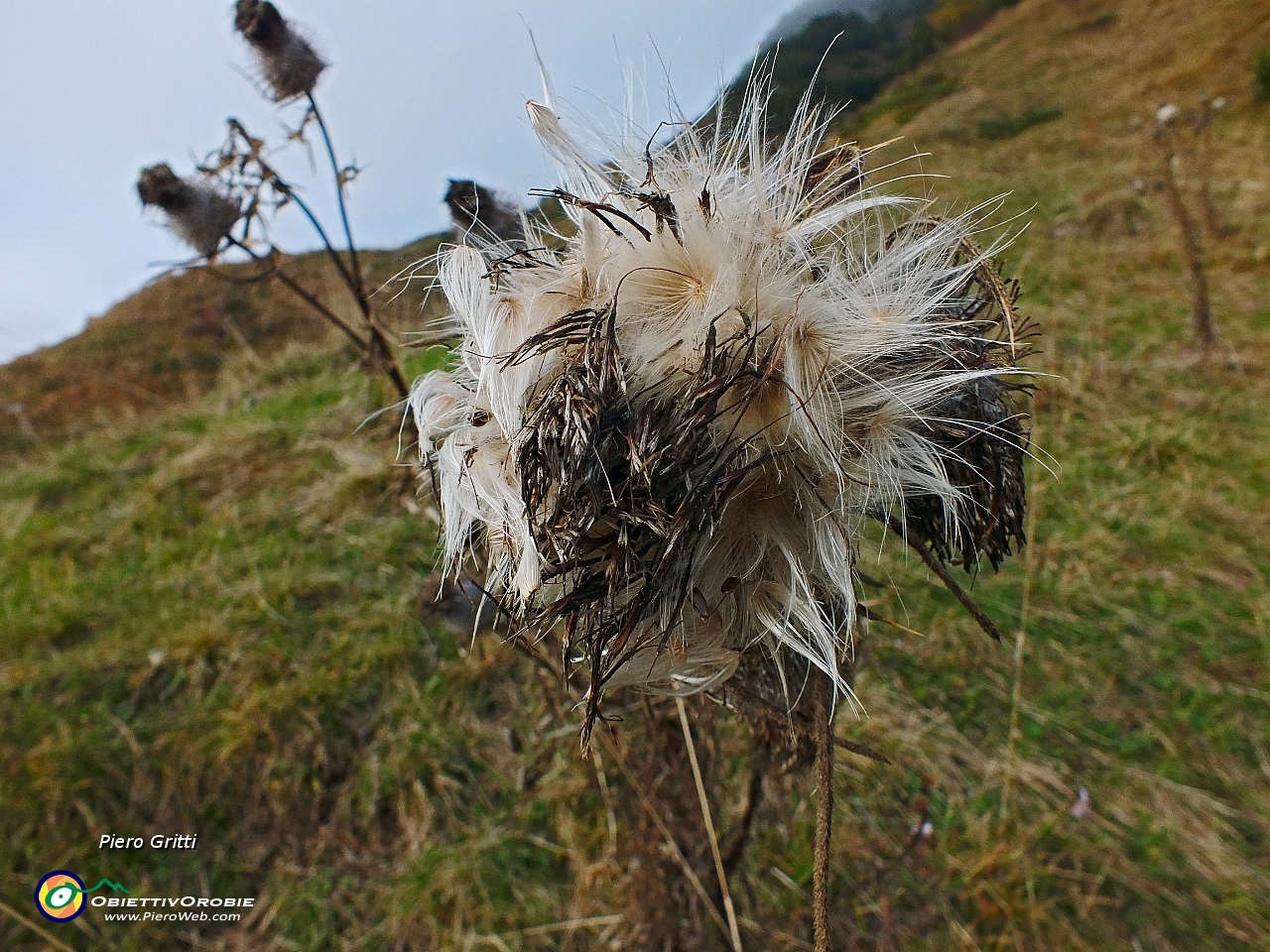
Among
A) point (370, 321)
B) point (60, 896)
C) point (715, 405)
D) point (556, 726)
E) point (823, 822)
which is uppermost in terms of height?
point (370, 321)

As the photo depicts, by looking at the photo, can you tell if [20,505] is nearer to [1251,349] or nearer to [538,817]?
[538,817]

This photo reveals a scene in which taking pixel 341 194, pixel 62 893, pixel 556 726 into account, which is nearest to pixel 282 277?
pixel 341 194

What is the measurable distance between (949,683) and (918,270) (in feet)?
7.73

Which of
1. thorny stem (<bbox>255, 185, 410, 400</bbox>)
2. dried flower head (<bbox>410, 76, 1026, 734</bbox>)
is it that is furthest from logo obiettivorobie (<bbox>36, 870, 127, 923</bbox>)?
dried flower head (<bbox>410, 76, 1026, 734</bbox>)

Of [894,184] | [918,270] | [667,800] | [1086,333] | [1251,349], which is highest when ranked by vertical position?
[894,184]

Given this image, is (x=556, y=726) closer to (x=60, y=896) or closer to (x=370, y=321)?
(x=370, y=321)

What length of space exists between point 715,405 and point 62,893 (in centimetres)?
287

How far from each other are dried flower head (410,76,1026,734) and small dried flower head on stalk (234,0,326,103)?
135 cm

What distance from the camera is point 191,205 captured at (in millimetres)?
1719

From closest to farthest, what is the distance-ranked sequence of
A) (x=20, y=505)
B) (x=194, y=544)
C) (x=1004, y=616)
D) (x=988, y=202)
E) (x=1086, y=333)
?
(x=988, y=202) < (x=1004, y=616) < (x=194, y=544) < (x=20, y=505) < (x=1086, y=333)

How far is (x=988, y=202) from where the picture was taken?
0.83 m

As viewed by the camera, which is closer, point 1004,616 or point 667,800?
point 667,800

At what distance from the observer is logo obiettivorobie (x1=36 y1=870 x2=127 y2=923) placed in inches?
87.8

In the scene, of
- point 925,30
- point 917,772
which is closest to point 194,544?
point 917,772
